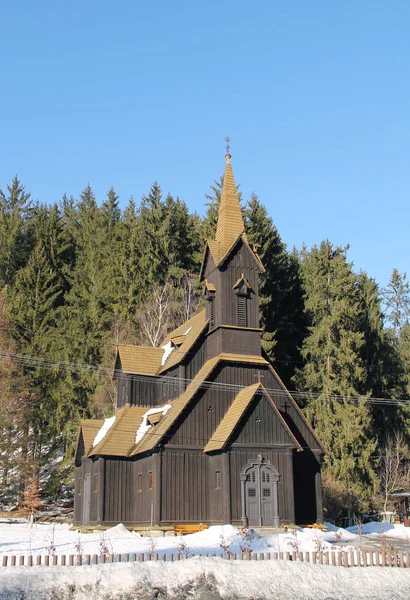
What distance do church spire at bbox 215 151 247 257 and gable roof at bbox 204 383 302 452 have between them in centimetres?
755

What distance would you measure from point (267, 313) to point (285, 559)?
32.2 meters

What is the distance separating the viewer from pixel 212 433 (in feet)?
96.2

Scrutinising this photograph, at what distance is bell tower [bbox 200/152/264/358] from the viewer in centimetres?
3169

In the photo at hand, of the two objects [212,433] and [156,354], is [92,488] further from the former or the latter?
[156,354]

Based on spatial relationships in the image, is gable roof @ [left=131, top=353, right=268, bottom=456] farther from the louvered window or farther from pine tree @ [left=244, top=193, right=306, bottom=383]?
pine tree @ [left=244, top=193, right=306, bottom=383]

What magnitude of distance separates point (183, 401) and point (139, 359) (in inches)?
273

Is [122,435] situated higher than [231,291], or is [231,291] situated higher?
[231,291]

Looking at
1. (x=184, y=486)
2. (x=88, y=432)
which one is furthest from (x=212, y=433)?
(x=88, y=432)

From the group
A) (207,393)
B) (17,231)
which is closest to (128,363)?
(207,393)

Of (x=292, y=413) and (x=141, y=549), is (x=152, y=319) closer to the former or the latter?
(x=292, y=413)

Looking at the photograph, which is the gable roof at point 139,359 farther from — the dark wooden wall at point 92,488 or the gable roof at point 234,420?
the gable roof at point 234,420

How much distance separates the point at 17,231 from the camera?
200 feet

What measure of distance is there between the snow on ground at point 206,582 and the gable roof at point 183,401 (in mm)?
12555

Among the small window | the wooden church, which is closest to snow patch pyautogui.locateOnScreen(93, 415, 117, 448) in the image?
the wooden church
